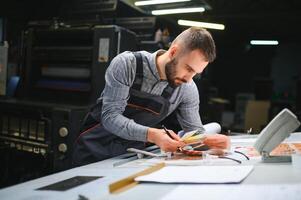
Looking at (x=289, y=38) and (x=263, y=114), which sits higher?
(x=289, y=38)

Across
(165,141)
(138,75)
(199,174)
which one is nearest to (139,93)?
(138,75)

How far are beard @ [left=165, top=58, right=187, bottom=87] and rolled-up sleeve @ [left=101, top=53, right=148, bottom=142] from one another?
0.56ft

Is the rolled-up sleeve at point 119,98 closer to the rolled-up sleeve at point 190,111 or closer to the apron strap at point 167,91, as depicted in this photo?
the apron strap at point 167,91

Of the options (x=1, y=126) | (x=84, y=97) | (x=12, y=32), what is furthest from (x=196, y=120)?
(x=12, y=32)

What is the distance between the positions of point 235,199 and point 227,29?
10005mm

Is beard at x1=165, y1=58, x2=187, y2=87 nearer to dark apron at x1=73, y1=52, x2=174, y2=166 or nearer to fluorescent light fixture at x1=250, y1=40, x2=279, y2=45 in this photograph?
dark apron at x1=73, y1=52, x2=174, y2=166

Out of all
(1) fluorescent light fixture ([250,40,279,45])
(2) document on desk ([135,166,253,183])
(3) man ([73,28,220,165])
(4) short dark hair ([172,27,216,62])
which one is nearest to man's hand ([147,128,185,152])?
(3) man ([73,28,220,165])

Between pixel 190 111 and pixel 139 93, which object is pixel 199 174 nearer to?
pixel 139 93

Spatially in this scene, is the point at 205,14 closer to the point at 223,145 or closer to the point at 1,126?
the point at 1,126

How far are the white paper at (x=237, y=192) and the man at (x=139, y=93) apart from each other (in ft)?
1.86

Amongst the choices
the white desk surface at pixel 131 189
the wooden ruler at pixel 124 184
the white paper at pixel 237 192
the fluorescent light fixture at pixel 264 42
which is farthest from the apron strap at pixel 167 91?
the fluorescent light fixture at pixel 264 42

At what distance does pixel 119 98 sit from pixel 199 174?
662 millimetres

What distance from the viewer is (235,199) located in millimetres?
831

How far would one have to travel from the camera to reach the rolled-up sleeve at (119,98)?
154 centimetres
